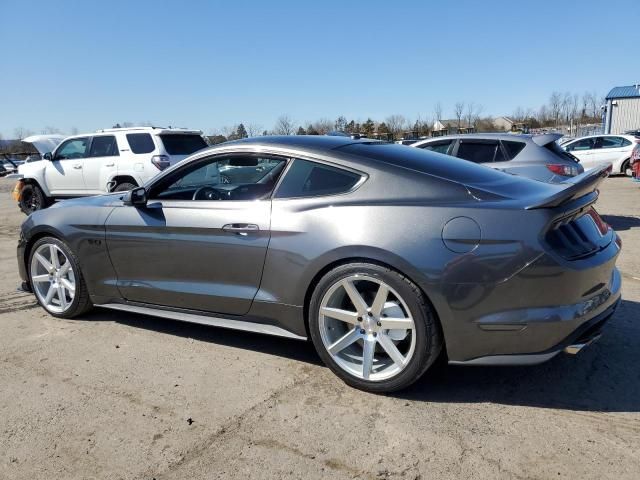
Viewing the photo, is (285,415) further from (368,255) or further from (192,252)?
(192,252)

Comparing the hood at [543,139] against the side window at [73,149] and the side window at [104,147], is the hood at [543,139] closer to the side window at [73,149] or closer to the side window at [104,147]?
the side window at [104,147]

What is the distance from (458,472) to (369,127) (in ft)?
173

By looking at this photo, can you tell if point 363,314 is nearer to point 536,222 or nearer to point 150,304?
point 536,222

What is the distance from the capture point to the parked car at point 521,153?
7496 mm

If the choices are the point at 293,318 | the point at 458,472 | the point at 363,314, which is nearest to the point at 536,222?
the point at 363,314

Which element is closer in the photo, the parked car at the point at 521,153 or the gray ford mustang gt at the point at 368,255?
the gray ford mustang gt at the point at 368,255

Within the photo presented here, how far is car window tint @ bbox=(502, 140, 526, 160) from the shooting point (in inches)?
306

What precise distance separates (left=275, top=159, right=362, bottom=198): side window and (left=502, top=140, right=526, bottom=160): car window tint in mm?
5368

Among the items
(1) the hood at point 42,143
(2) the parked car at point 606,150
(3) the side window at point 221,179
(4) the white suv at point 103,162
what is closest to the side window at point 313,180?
(3) the side window at point 221,179

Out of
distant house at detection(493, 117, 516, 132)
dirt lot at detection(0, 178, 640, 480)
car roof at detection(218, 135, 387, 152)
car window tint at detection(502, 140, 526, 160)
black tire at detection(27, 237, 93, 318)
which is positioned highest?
car roof at detection(218, 135, 387, 152)

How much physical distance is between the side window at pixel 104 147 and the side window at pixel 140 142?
43 centimetres

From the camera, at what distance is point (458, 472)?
231cm

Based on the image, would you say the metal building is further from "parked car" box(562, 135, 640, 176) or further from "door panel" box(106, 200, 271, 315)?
"door panel" box(106, 200, 271, 315)

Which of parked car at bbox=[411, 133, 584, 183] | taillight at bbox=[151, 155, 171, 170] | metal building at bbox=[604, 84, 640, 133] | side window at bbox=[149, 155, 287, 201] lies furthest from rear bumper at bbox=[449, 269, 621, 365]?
metal building at bbox=[604, 84, 640, 133]
